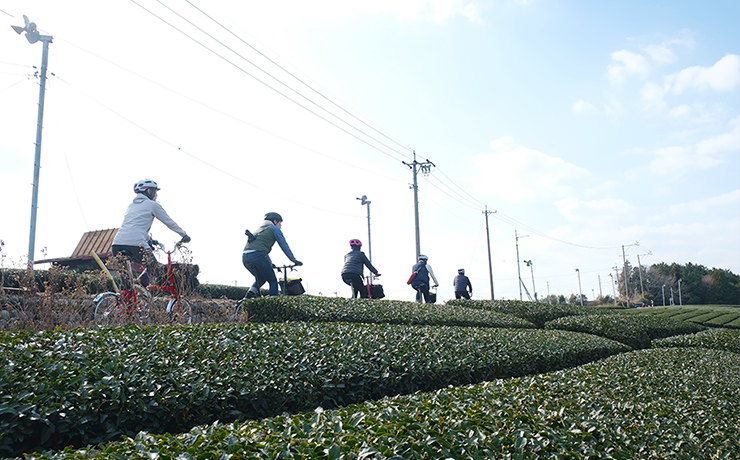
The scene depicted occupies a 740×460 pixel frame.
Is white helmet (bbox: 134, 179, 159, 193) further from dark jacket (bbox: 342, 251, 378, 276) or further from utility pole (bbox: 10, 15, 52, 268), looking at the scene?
utility pole (bbox: 10, 15, 52, 268)

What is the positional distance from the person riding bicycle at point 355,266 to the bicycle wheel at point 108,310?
5.43 m

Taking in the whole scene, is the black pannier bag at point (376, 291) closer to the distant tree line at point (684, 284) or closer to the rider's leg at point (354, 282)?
the rider's leg at point (354, 282)

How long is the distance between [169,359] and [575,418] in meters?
2.90

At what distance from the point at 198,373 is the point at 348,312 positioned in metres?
4.47

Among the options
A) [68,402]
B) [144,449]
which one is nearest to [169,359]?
[68,402]

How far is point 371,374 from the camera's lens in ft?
13.8

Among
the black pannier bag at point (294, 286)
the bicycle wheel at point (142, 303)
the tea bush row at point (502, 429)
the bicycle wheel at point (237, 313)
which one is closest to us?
the tea bush row at point (502, 429)

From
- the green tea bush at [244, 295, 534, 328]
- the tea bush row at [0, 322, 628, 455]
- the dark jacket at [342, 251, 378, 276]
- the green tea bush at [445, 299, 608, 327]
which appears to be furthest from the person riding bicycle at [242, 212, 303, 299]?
the green tea bush at [445, 299, 608, 327]

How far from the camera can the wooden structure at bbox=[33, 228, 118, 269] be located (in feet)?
49.6

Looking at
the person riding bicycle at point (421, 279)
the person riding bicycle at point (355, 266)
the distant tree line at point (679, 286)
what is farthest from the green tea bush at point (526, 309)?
the distant tree line at point (679, 286)

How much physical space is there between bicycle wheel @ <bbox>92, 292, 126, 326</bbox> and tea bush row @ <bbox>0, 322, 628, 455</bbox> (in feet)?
7.12

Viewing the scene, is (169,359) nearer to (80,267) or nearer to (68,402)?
(68,402)

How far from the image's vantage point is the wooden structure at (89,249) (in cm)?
1511

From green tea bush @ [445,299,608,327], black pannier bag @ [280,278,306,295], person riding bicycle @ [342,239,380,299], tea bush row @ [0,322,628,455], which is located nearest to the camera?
tea bush row @ [0,322,628,455]
